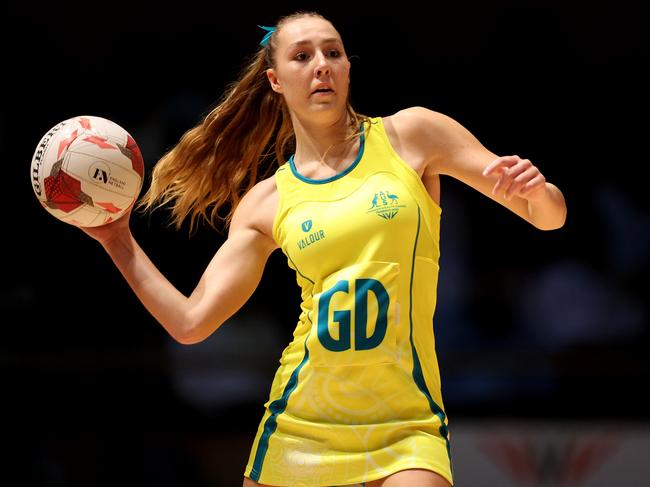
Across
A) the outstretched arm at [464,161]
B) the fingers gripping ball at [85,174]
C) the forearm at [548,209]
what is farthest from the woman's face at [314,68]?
the forearm at [548,209]

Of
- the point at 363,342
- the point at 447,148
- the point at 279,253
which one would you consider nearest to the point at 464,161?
the point at 447,148

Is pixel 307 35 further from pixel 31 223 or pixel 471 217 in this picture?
pixel 31 223

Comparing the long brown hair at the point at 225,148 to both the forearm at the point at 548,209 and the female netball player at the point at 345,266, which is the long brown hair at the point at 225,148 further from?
the forearm at the point at 548,209

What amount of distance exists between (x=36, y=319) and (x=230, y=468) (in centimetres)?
140

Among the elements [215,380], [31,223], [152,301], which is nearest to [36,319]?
[31,223]

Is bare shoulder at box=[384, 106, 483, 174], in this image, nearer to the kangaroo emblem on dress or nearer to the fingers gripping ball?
the kangaroo emblem on dress

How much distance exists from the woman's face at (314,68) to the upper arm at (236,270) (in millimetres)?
274

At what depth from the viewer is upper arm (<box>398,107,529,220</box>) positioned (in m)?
2.75

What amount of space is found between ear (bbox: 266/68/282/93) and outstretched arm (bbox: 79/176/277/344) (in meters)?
0.29

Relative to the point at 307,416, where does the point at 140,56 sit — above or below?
above

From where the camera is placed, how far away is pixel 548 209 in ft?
8.65

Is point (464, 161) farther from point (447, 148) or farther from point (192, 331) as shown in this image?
point (192, 331)

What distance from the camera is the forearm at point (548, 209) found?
2613 millimetres

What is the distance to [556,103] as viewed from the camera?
18.7ft
